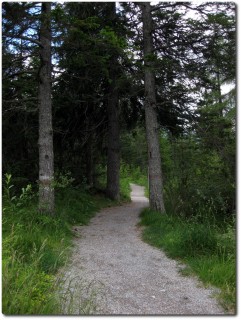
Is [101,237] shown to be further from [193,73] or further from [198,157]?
[193,73]

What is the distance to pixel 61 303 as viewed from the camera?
3.11 m

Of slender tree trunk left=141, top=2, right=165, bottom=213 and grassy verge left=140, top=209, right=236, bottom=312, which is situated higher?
slender tree trunk left=141, top=2, right=165, bottom=213

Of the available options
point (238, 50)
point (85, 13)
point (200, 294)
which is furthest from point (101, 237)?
point (85, 13)

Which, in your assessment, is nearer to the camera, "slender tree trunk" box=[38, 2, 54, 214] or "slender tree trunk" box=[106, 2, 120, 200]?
"slender tree trunk" box=[38, 2, 54, 214]

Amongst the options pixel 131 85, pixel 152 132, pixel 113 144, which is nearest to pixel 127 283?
pixel 152 132

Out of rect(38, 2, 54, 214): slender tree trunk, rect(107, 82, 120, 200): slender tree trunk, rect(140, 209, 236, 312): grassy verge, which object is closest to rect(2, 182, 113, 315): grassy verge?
rect(38, 2, 54, 214): slender tree trunk

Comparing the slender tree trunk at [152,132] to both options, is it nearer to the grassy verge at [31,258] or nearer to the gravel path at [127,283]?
the grassy verge at [31,258]

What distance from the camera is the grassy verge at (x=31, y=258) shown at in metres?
2.89

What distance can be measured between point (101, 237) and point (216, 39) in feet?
20.4

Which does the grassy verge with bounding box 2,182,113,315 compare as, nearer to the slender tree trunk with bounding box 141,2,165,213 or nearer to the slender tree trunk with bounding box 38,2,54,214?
the slender tree trunk with bounding box 38,2,54,214

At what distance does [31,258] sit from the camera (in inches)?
168

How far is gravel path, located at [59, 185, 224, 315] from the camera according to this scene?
11.2 ft

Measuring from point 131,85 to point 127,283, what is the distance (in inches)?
305

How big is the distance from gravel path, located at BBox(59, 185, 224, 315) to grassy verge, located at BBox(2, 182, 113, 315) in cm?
23
